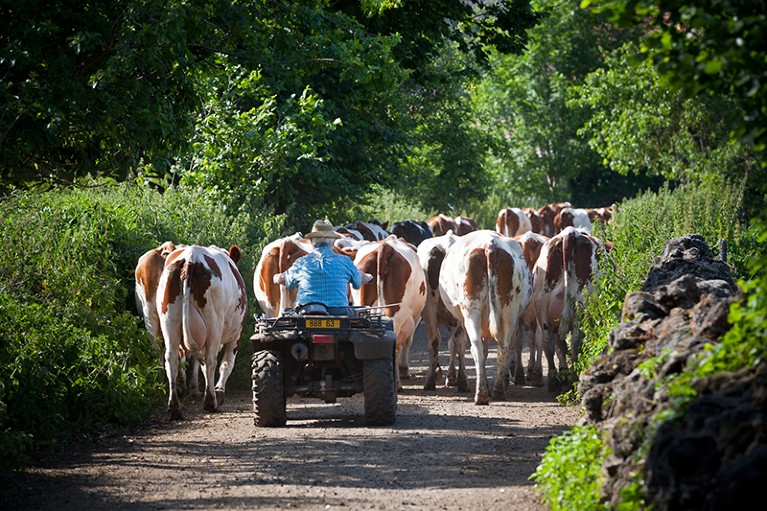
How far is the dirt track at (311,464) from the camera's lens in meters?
9.05

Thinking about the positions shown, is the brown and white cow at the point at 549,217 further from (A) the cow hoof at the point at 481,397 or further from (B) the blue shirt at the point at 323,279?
(B) the blue shirt at the point at 323,279

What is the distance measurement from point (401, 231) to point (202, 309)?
56.1ft

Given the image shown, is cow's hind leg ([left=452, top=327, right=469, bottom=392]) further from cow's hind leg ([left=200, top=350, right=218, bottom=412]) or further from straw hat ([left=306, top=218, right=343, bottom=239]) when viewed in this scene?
cow's hind leg ([left=200, top=350, right=218, bottom=412])

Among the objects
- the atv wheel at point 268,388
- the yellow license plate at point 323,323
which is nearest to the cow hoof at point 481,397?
the yellow license plate at point 323,323

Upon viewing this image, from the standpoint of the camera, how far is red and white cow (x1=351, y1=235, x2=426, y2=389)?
16625 millimetres

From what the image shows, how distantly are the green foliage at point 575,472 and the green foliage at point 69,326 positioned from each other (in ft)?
14.0

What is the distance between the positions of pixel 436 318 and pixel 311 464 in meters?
8.13

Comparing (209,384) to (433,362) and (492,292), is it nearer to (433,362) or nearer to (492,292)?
(492,292)

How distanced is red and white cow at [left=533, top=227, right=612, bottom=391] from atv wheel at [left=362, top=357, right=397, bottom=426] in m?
3.64

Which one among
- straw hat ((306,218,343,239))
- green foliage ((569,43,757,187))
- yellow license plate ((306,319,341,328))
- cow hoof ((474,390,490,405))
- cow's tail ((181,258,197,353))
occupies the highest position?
green foliage ((569,43,757,187))

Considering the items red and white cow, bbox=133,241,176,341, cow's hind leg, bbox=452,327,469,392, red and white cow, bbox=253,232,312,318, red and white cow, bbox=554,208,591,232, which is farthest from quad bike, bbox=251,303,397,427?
red and white cow, bbox=554,208,591,232

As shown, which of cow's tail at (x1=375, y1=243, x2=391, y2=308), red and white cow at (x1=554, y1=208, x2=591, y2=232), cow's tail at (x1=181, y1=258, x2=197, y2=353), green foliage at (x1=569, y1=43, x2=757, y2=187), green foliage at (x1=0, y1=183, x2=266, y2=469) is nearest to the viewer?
green foliage at (x1=0, y1=183, x2=266, y2=469)

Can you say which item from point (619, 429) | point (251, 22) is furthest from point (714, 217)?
point (619, 429)

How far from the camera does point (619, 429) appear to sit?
24.9 feet
